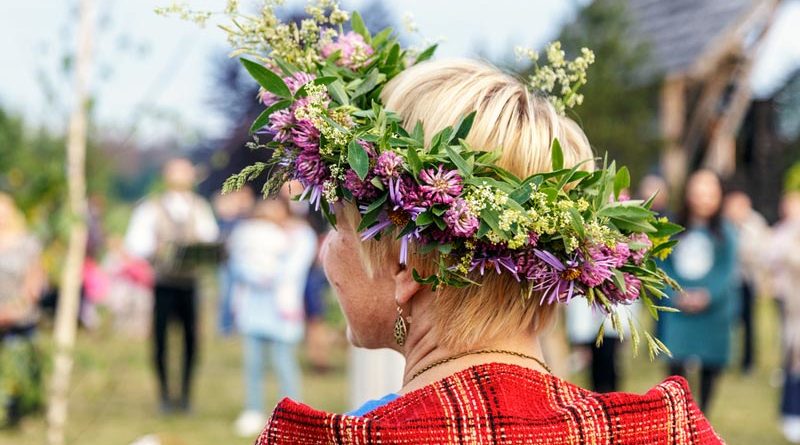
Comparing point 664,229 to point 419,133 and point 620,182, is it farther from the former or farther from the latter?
point 419,133

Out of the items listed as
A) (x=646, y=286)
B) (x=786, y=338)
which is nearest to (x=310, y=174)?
(x=646, y=286)

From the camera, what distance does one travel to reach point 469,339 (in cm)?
176

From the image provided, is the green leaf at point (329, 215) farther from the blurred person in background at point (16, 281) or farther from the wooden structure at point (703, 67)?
the wooden structure at point (703, 67)

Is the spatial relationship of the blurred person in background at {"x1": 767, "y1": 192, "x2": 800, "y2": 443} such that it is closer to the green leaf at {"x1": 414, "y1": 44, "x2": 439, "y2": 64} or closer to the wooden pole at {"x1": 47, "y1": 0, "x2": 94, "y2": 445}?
the wooden pole at {"x1": 47, "y1": 0, "x2": 94, "y2": 445}

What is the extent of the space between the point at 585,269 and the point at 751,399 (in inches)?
309

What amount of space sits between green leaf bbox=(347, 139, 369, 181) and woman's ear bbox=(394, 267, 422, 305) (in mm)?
211

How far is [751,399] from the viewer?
895cm

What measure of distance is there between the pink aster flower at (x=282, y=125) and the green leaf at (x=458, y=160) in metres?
0.32

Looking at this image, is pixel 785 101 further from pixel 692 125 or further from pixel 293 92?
pixel 293 92

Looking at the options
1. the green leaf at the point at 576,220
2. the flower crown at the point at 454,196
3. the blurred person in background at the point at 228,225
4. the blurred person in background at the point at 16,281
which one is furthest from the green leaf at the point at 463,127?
the blurred person in background at the point at 228,225

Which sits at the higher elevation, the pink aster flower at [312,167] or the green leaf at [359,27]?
the green leaf at [359,27]

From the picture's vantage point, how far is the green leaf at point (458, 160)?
171 cm

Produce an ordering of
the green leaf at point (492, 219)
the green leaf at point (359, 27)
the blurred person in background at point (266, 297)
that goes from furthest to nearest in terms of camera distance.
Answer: the blurred person in background at point (266, 297)
the green leaf at point (359, 27)
the green leaf at point (492, 219)

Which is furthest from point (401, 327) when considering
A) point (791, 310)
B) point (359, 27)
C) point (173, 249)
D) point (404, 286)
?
point (791, 310)
